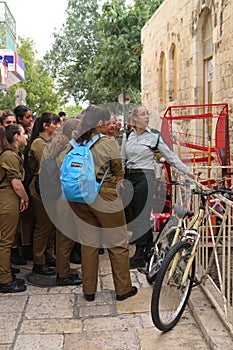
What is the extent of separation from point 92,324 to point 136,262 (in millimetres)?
1621

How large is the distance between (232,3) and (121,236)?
687 centimetres

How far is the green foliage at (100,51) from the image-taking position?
928 inches

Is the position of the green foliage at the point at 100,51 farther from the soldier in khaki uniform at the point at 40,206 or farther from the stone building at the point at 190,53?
the soldier in khaki uniform at the point at 40,206

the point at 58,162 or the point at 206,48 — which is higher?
the point at 206,48

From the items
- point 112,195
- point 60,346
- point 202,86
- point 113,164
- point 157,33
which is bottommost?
point 60,346

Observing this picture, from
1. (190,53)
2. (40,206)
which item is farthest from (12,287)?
(190,53)

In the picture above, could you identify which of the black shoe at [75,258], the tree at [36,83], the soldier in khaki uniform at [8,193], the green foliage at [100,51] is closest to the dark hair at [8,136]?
the soldier in khaki uniform at [8,193]

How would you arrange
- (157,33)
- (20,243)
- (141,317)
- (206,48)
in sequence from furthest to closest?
1. (157,33)
2. (206,48)
3. (20,243)
4. (141,317)

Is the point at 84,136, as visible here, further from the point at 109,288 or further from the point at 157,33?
the point at 157,33

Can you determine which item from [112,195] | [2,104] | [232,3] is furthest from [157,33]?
[2,104]

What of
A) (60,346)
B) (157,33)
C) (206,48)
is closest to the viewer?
(60,346)

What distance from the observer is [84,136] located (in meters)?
4.49

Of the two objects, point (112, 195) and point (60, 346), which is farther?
point (112, 195)

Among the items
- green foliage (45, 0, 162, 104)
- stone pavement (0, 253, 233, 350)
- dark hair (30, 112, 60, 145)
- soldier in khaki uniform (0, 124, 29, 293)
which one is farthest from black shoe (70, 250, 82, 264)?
green foliage (45, 0, 162, 104)
